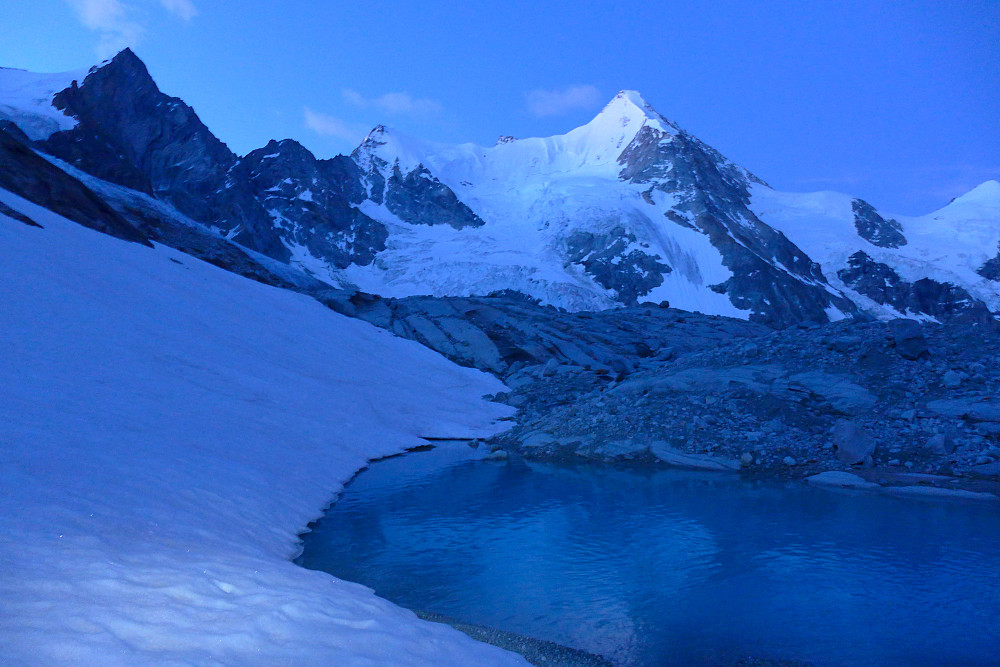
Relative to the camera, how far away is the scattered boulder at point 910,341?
18.1 metres

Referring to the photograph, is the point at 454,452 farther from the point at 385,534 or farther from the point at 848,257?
the point at 848,257

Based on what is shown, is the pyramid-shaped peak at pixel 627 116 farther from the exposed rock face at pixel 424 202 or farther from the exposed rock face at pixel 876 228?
the exposed rock face at pixel 424 202

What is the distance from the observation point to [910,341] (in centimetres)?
1841

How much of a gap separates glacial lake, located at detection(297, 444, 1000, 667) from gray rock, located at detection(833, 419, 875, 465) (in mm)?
1662

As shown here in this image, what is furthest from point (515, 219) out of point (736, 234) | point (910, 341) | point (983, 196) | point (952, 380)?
point (983, 196)

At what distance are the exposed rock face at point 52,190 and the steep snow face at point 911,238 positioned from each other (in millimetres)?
131970

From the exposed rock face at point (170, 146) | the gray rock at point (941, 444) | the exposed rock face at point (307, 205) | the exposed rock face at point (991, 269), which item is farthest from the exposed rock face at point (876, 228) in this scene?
the gray rock at point (941, 444)

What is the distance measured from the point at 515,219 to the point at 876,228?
9758 centimetres

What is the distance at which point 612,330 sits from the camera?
4788 cm

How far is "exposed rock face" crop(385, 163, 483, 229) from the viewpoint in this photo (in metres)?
128

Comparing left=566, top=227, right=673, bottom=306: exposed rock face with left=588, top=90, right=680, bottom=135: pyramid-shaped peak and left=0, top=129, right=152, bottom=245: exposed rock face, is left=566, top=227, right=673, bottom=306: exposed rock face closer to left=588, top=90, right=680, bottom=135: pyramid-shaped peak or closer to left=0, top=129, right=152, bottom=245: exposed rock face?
left=588, top=90, right=680, bottom=135: pyramid-shaped peak

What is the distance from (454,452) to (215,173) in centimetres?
10052

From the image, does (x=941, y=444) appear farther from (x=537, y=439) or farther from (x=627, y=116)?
(x=627, y=116)

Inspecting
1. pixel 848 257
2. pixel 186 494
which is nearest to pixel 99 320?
pixel 186 494
